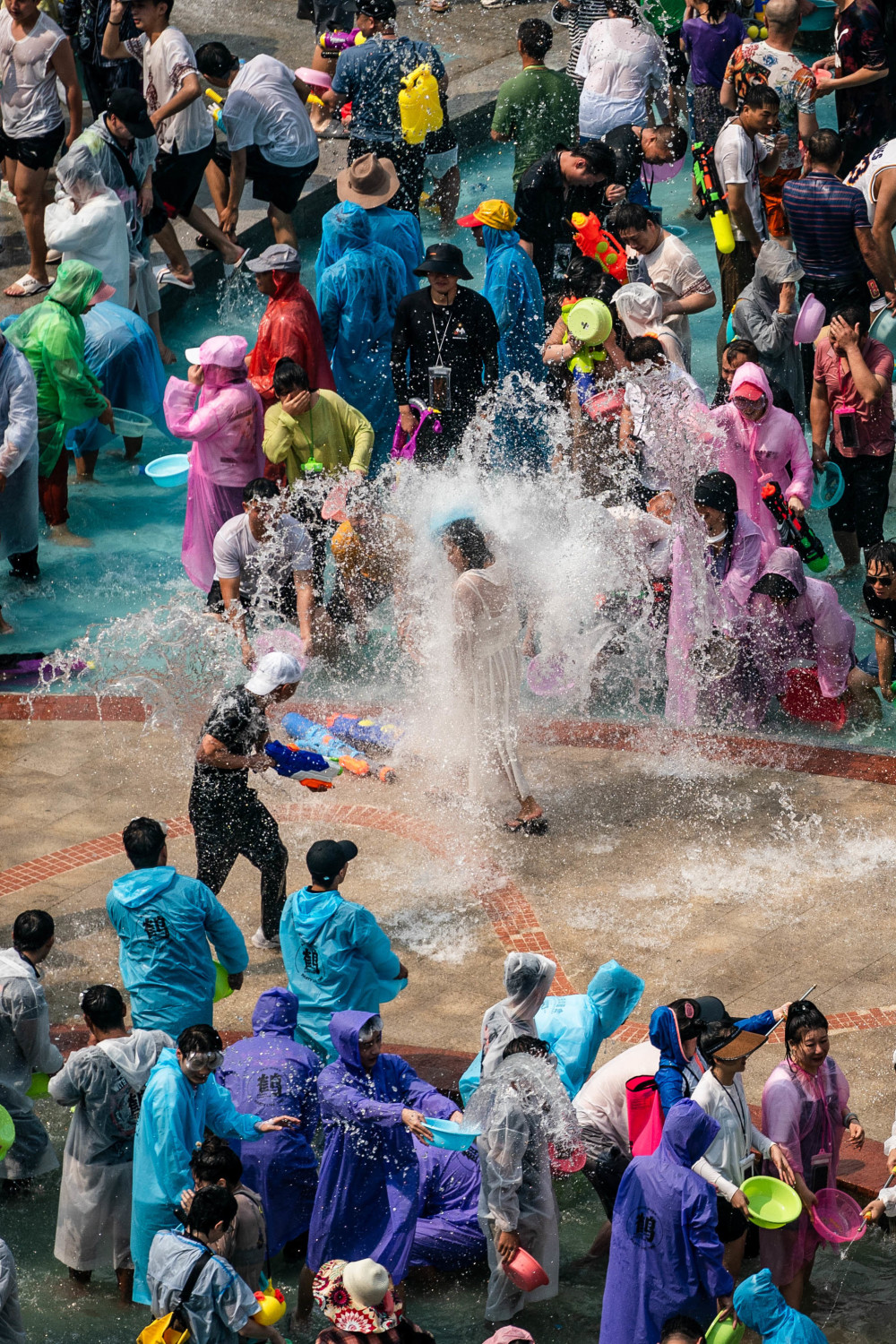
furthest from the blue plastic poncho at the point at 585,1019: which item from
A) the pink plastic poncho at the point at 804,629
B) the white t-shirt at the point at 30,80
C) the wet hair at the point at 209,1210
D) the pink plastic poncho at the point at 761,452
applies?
the white t-shirt at the point at 30,80

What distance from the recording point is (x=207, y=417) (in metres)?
10.3

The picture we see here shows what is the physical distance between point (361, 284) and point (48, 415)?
2108mm

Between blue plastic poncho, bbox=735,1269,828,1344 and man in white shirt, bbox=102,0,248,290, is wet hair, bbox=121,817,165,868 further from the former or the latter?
man in white shirt, bbox=102,0,248,290

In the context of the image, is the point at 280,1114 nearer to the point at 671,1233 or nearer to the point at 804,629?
the point at 671,1233

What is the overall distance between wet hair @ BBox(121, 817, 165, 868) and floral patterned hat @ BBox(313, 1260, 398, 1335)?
2.13 m

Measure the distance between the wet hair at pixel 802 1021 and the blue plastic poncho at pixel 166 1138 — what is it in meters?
1.86

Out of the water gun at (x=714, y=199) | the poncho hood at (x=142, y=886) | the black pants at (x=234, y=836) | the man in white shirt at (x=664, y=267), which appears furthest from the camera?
the water gun at (x=714, y=199)

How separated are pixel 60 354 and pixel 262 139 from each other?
324cm

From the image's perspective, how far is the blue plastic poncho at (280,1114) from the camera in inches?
245

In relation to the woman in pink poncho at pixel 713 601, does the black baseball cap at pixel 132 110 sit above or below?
above

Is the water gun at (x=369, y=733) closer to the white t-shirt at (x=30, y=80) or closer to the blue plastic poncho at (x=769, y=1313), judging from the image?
the blue plastic poncho at (x=769, y=1313)

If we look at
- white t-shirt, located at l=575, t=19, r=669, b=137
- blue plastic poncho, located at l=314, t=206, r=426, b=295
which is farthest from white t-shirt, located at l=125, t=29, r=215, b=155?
white t-shirt, located at l=575, t=19, r=669, b=137

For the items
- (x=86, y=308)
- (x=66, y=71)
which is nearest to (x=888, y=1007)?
(x=86, y=308)

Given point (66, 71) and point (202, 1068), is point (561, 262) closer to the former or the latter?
point (66, 71)
